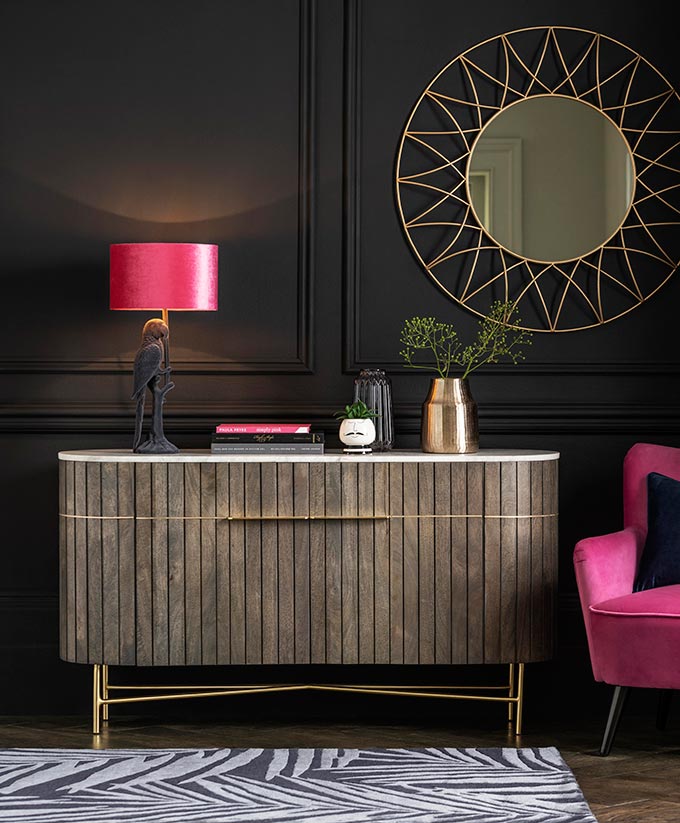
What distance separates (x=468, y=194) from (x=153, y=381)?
114 cm

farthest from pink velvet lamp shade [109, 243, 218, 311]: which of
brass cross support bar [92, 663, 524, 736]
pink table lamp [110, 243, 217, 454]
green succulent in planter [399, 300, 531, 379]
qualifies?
brass cross support bar [92, 663, 524, 736]

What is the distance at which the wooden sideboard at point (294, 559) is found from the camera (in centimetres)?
310

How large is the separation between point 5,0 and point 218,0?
2.17 ft

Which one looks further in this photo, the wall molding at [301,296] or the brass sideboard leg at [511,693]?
the wall molding at [301,296]

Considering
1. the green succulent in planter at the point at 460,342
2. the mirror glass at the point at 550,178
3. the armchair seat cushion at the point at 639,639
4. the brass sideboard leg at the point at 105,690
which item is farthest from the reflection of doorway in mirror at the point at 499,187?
the brass sideboard leg at the point at 105,690

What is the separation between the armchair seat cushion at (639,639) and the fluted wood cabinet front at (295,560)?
0.31m

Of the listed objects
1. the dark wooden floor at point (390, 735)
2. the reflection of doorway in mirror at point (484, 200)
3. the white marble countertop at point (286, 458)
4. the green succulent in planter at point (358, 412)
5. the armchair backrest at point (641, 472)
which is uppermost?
the reflection of doorway in mirror at point (484, 200)

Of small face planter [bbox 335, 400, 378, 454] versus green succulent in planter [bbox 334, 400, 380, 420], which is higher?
green succulent in planter [bbox 334, 400, 380, 420]

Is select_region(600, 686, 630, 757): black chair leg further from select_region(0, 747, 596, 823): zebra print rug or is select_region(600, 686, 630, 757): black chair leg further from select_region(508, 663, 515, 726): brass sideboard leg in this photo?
select_region(508, 663, 515, 726): brass sideboard leg

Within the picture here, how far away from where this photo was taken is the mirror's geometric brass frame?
138 inches

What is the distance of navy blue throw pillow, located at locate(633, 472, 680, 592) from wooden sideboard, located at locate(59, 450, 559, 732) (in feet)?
1.13

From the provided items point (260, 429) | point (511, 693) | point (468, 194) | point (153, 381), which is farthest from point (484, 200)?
point (511, 693)

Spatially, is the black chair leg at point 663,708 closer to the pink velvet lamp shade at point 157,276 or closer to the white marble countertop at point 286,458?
the white marble countertop at point 286,458

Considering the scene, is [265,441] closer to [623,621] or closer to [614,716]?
[623,621]
